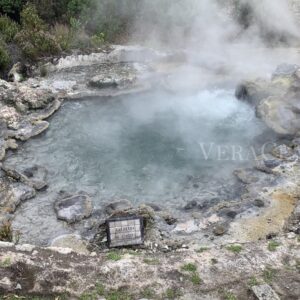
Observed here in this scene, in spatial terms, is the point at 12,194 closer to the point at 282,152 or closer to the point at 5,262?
the point at 5,262

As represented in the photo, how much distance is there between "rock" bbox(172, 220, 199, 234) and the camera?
9609 mm

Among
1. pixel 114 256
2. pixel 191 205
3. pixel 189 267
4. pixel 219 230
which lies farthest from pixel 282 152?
pixel 114 256

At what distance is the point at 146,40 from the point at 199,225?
1163cm

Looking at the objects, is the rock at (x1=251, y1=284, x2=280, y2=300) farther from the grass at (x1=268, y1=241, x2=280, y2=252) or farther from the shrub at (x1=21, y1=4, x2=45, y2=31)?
the shrub at (x1=21, y1=4, x2=45, y2=31)

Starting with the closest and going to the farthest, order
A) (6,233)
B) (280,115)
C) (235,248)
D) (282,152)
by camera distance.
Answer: (235,248) < (6,233) < (282,152) < (280,115)

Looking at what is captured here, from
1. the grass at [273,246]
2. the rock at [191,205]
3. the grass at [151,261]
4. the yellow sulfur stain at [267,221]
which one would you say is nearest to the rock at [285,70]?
the yellow sulfur stain at [267,221]

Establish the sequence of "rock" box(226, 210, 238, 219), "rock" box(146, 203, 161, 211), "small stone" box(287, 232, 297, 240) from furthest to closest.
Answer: "rock" box(146, 203, 161, 211) → "rock" box(226, 210, 238, 219) → "small stone" box(287, 232, 297, 240)

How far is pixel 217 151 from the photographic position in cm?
1262

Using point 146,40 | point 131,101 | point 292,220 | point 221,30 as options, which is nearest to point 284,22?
point 221,30

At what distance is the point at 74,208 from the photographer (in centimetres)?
1030

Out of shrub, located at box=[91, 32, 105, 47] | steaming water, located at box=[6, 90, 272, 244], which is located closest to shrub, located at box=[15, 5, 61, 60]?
shrub, located at box=[91, 32, 105, 47]

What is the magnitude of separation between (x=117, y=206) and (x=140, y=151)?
2.57 m

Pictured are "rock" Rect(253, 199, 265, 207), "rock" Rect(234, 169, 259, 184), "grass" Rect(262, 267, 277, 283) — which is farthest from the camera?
"rock" Rect(234, 169, 259, 184)

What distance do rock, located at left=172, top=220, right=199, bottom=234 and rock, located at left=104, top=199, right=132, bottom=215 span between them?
1269 mm
